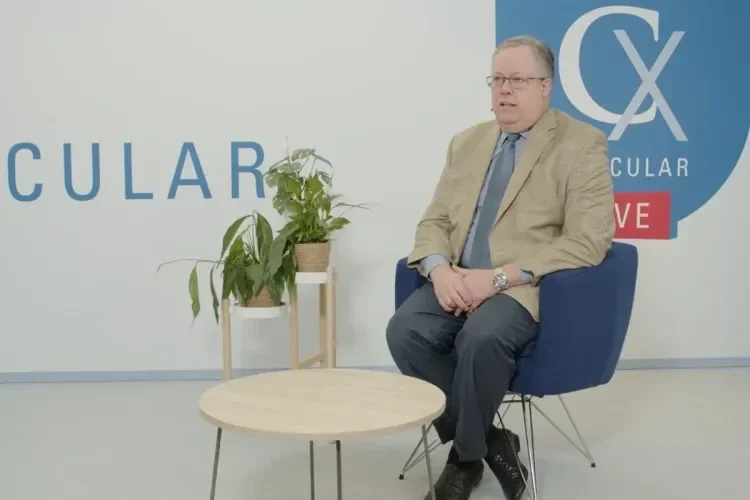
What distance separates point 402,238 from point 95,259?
58.8 inches

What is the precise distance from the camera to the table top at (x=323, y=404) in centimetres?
189

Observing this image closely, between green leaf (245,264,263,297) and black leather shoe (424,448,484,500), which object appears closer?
black leather shoe (424,448,484,500)

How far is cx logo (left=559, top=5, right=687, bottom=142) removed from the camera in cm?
415

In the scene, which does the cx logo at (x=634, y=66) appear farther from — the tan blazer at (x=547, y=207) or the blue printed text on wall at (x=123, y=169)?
the blue printed text on wall at (x=123, y=169)

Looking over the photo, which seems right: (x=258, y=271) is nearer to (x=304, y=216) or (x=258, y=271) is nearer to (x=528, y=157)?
(x=304, y=216)

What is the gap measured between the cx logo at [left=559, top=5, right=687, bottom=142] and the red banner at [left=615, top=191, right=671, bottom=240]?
300 mm

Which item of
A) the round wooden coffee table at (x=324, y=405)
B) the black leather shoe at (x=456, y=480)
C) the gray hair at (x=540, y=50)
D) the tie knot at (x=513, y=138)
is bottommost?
the black leather shoe at (x=456, y=480)

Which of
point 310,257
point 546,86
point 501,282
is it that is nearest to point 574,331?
point 501,282

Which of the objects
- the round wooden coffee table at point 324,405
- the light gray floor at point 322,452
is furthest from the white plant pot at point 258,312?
the round wooden coffee table at point 324,405

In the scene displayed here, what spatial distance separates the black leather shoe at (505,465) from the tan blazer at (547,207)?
0.39 metres

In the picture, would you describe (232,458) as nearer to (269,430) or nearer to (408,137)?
(269,430)

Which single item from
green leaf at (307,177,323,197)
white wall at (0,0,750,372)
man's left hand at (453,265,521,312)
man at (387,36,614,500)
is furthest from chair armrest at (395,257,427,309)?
white wall at (0,0,750,372)

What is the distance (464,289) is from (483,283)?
0.20 ft

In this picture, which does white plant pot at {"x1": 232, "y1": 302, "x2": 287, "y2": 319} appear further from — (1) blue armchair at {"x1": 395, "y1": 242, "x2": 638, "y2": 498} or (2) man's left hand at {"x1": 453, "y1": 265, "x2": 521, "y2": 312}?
(1) blue armchair at {"x1": 395, "y1": 242, "x2": 638, "y2": 498}
